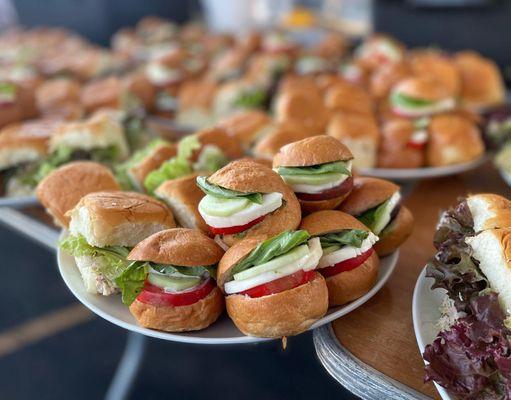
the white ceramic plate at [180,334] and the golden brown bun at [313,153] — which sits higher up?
the golden brown bun at [313,153]

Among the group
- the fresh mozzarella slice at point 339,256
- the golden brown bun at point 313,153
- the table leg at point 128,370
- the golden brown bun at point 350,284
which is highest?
the golden brown bun at point 313,153

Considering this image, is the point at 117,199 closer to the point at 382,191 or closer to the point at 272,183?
the point at 272,183

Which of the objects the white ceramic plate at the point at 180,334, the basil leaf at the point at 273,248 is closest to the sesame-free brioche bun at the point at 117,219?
the white ceramic plate at the point at 180,334

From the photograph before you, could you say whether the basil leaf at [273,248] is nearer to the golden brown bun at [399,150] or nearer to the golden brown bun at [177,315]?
the golden brown bun at [177,315]

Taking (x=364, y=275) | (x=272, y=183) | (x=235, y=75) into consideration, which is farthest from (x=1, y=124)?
(x=364, y=275)

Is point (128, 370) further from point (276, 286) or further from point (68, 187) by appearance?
point (276, 286)

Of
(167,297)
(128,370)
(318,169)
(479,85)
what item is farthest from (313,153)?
(479,85)
